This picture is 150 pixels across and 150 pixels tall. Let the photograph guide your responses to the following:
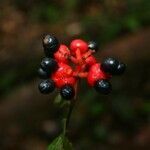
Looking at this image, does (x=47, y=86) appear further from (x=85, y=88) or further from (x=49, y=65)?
(x=85, y=88)

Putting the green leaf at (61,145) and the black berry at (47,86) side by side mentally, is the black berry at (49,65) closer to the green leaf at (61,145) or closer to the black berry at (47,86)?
the black berry at (47,86)

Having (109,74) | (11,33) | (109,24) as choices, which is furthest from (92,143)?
(109,74)

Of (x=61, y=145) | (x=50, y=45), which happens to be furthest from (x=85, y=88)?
(x=50, y=45)

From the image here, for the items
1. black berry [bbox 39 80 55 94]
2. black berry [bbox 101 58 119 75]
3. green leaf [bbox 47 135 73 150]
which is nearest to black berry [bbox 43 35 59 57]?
black berry [bbox 39 80 55 94]

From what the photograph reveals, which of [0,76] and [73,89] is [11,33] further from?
[73,89]

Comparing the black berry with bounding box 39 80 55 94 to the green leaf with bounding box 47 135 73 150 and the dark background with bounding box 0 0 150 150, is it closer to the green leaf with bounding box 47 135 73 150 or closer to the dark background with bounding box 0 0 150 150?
the green leaf with bounding box 47 135 73 150
